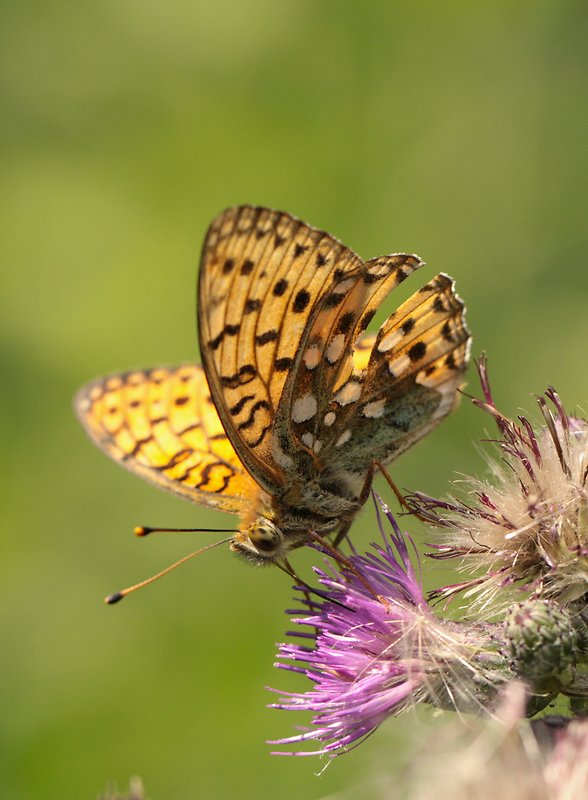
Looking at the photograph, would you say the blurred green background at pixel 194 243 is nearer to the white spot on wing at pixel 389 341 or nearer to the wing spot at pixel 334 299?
the white spot on wing at pixel 389 341

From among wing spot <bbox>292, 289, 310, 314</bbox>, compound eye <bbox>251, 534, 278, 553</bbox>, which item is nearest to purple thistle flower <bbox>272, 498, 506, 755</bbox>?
compound eye <bbox>251, 534, 278, 553</bbox>

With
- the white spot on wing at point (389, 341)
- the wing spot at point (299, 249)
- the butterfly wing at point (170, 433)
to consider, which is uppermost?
the wing spot at point (299, 249)

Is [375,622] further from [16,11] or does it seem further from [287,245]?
[16,11]

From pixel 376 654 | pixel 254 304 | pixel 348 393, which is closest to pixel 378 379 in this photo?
pixel 348 393

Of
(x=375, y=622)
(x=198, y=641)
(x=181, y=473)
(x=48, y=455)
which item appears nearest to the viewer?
(x=375, y=622)

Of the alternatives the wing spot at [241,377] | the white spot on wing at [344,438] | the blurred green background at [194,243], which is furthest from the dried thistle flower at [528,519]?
the blurred green background at [194,243]

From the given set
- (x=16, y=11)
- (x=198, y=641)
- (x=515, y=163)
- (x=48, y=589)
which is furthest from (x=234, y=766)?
(x=16, y=11)

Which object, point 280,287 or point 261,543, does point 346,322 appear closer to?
point 280,287
